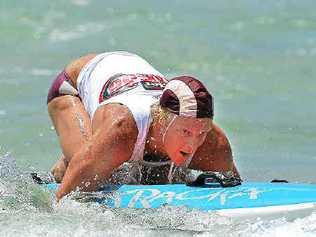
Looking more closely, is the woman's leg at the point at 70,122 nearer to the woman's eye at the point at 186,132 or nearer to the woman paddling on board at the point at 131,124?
the woman paddling on board at the point at 131,124

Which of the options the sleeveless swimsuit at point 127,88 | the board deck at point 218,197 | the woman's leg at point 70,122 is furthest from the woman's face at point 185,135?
the woman's leg at point 70,122

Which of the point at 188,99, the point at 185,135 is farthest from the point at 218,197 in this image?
the point at 188,99

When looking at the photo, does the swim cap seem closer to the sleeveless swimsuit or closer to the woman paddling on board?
the woman paddling on board

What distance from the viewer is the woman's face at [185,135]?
6.14m

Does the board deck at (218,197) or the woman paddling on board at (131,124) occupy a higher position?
the woman paddling on board at (131,124)

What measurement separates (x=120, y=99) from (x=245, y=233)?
1646mm

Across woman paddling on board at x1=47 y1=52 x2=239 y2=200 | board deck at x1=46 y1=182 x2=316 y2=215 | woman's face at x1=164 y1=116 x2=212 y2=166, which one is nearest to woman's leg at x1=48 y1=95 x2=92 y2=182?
woman paddling on board at x1=47 y1=52 x2=239 y2=200

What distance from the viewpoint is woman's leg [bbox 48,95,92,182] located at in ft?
22.7

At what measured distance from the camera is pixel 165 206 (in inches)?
235

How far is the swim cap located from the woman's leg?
87 centimetres

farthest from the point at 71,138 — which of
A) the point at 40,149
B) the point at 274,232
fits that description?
the point at 40,149

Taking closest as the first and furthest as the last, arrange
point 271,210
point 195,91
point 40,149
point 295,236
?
point 295,236 < point 271,210 < point 195,91 < point 40,149

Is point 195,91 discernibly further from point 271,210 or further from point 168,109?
point 271,210

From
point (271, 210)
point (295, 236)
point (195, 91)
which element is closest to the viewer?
point (295, 236)
